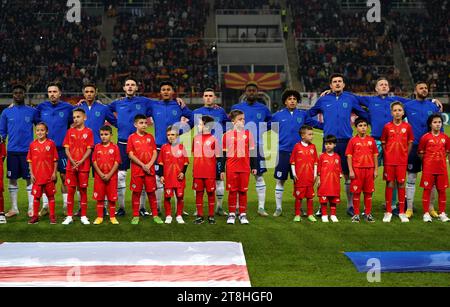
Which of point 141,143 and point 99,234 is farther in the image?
point 141,143

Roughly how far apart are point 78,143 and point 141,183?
1.13 m

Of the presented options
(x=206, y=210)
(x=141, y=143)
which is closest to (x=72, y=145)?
(x=141, y=143)

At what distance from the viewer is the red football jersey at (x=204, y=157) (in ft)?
29.9

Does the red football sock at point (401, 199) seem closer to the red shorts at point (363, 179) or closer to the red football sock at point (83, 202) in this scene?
the red shorts at point (363, 179)

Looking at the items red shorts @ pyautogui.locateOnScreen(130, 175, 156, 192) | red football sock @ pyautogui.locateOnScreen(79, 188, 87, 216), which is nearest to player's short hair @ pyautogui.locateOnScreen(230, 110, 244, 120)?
red shorts @ pyautogui.locateOnScreen(130, 175, 156, 192)

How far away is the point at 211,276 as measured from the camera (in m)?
5.96

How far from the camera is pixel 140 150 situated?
9148mm

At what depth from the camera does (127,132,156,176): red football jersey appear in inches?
360

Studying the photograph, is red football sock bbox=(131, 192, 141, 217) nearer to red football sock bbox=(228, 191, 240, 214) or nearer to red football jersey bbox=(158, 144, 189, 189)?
red football jersey bbox=(158, 144, 189, 189)

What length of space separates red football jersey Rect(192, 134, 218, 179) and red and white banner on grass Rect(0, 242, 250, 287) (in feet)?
6.00

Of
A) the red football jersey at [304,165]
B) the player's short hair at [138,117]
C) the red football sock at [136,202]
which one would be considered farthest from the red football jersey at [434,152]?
the red football sock at [136,202]
